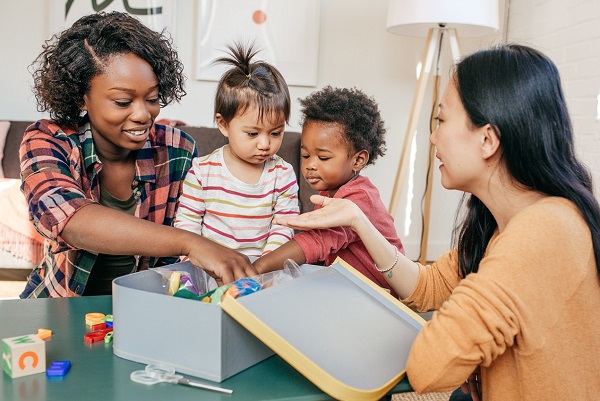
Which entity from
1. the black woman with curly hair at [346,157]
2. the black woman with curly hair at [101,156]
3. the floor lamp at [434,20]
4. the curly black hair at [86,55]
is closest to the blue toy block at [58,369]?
the black woman with curly hair at [101,156]

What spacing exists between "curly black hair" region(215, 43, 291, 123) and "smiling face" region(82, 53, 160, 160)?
19 centimetres

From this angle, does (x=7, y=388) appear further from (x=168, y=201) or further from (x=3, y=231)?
(x=3, y=231)

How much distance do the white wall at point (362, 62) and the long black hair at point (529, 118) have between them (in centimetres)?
283

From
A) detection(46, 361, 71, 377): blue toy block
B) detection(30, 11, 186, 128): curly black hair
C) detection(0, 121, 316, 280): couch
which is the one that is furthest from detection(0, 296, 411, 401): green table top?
detection(0, 121, 316, 280): couch

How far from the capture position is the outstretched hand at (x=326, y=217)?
1265 mm

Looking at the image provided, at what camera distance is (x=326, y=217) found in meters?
1.28

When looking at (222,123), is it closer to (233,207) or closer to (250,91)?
(250,91)

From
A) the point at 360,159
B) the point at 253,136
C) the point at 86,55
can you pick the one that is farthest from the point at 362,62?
the point at 86,55

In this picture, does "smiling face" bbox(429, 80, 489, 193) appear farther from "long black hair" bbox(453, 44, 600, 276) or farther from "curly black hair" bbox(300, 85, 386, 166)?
"curly black hair" bbox(300, 85, 386, 166)

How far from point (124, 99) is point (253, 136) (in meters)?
0.34

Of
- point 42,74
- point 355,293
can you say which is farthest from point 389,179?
point 355,293

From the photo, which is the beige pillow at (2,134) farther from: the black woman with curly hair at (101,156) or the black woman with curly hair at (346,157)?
the black woman with curly hair at (346,157)

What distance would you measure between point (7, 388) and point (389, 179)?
387 centimetres

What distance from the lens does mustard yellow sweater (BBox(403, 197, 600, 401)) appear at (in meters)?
0.86
